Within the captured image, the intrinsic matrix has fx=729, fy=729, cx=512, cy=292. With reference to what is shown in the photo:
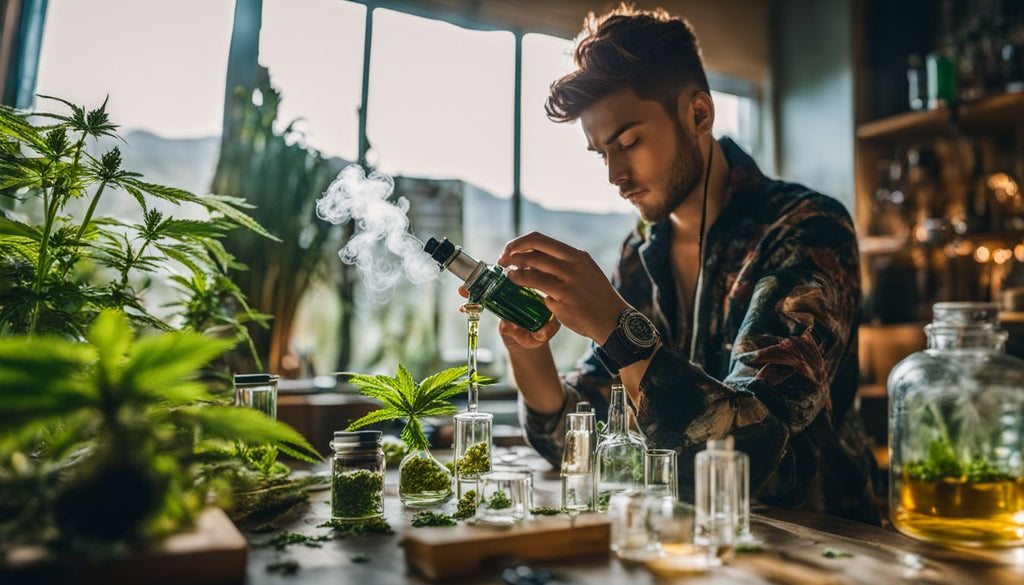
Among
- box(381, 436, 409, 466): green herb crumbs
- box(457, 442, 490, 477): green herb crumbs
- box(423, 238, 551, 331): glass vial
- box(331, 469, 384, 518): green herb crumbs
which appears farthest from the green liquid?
box(381, 436, 409, 466): green herb crumbs

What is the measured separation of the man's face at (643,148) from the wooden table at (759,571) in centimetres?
89

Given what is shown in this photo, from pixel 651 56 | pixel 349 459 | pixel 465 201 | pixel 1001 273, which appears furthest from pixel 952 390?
pixel 465 201

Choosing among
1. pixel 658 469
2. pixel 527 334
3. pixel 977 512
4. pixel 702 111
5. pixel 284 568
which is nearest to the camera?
pixel 284 568

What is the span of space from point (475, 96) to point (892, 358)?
2.50 metres

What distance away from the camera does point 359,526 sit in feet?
3.54

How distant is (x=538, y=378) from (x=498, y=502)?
67 cm

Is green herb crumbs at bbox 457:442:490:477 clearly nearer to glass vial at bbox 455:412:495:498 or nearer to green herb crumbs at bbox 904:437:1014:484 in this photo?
glass vial at bbox 455:412:495:498

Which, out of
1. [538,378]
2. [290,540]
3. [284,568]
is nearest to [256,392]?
[290,540]

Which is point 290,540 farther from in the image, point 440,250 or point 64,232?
point 64,232

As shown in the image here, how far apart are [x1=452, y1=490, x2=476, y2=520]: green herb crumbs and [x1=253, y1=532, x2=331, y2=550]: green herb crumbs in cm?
21

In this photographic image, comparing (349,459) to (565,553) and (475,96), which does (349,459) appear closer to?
(565,553)

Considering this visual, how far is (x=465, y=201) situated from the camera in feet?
12.3

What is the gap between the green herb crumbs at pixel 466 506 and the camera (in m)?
1.14

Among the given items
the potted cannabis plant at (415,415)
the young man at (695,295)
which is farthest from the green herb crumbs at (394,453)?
the potted cannabis plant at (415,415)
